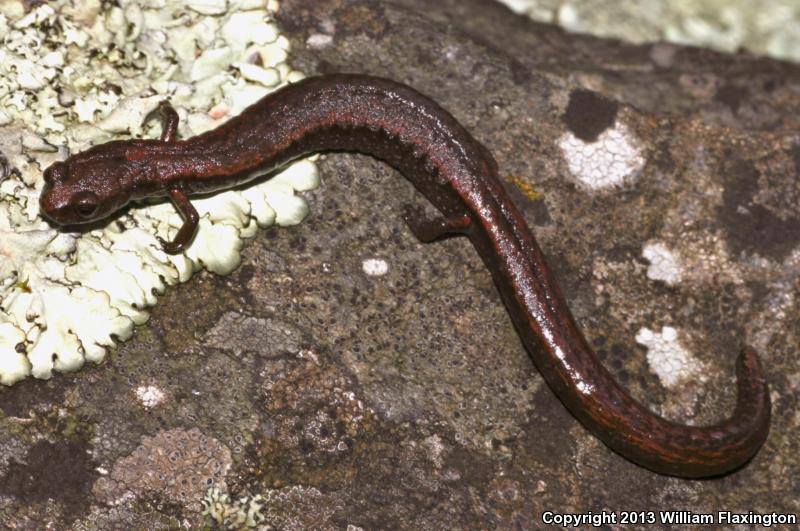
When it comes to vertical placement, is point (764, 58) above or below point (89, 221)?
above

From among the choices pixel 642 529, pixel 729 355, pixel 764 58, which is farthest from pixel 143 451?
pixel 764 58

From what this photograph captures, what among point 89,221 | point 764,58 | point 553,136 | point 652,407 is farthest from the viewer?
point 764,58

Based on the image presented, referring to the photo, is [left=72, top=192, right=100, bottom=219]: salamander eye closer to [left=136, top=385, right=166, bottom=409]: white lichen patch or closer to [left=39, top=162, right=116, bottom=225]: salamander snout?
[left=39, top=162, right=116, bottom=225]: salamander snout

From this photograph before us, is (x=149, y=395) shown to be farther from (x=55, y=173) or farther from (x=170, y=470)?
(x=55, y=173)

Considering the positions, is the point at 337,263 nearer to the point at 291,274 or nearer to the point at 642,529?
the point at 291,274

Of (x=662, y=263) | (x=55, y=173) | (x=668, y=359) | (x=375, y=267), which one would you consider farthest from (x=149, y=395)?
(x=662, y=263)

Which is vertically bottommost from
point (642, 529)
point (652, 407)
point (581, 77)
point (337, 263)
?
point (642, 529)

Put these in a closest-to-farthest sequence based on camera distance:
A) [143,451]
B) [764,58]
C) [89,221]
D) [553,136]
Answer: [143,451], [89,221], [553,136], [764,58]
